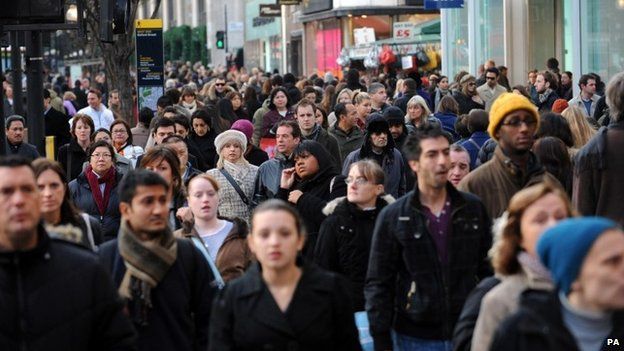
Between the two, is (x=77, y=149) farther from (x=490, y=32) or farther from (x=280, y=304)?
(x=490, y=32)

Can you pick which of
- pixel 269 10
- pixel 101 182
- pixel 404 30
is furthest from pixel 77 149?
pixel 269 10

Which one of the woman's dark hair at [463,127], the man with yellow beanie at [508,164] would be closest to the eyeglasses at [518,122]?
the man with yellow beanie at [508,164]

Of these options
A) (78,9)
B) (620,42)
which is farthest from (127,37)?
(78,9)

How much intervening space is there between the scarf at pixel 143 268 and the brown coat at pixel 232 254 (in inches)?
70.2

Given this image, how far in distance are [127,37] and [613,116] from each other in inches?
742

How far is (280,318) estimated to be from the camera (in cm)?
617

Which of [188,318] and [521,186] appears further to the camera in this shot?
[521,186]

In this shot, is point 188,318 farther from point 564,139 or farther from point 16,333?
point 564,139

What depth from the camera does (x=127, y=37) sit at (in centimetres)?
2695

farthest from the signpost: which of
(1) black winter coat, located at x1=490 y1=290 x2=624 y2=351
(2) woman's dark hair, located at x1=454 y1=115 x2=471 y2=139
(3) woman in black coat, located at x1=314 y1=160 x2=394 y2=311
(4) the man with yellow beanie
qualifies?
(1) black winter coat, located at x1=490 y1=290 x2=624 y2=351

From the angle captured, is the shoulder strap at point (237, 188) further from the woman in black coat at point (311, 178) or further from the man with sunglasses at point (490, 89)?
the man with sunglasses at point (490, 89)

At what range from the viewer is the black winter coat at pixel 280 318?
20.2 ft

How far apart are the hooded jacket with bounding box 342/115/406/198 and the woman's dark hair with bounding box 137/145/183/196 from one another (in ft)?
9.96

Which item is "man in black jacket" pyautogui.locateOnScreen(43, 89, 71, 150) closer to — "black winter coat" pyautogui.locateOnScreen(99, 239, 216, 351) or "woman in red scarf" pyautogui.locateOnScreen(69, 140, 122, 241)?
"woman in red scarf" pyautogui.locateOnScreen(69, 140, 122, 241)
